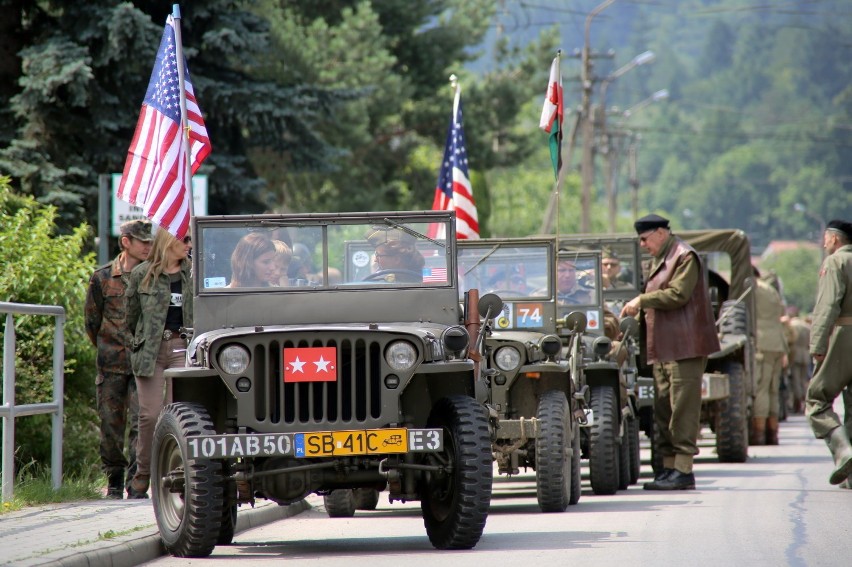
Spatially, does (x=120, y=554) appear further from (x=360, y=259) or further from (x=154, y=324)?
(x=154, y=324)

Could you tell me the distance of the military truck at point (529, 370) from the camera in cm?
1166

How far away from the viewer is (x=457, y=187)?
800 inches

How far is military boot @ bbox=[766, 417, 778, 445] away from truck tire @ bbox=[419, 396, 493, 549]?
12974mm

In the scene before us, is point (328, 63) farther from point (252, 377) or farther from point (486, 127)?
point (252, 377)

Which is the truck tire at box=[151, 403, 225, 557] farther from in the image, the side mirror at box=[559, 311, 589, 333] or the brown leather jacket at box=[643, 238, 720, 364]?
the brown leather jacket at box=[643, 238, 720, 364]

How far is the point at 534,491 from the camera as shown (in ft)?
47.8

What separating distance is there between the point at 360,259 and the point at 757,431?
12720 millimetres

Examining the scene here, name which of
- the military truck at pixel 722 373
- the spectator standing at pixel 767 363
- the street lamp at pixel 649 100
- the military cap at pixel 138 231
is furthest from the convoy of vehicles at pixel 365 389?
the street lamp at pixel 649 100

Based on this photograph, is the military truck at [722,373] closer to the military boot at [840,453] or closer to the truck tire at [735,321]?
the truck tire at [735,321]

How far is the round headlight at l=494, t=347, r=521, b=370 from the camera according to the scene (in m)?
12.2

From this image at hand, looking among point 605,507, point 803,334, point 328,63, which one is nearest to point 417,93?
point 328,63

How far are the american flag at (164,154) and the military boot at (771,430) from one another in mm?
10457

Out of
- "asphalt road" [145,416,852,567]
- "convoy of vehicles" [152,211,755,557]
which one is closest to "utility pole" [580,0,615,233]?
"asphalt road" [145,416,852,567]

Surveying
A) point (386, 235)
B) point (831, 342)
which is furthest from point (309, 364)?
point (831, 342)
